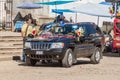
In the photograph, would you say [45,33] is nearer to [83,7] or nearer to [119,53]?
[119,53]

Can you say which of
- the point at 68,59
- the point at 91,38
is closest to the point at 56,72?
the point at 68,59

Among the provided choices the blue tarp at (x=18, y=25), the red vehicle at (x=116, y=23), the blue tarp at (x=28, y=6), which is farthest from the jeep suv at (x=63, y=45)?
the blue tarp at (x=18, y=25)

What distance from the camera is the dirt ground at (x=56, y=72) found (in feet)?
48.8

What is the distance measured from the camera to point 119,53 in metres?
25.2

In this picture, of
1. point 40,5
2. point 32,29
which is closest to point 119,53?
point 32,29

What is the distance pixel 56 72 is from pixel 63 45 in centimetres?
159

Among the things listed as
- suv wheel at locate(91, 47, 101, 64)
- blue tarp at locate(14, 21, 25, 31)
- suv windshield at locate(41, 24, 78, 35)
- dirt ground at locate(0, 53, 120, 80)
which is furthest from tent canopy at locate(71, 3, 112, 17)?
dirt ground at locate(0, 53, 120, 80)

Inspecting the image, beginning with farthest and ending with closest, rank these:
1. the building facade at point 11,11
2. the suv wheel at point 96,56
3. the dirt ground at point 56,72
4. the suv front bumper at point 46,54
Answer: the building facade at point 11,11 < the suv wheel at point 96,56 < the suv front bumper at point 46,54 < the dirt ground at point 56,72

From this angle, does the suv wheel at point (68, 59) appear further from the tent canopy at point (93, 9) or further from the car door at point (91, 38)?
the tent canopy at point (93, 9)

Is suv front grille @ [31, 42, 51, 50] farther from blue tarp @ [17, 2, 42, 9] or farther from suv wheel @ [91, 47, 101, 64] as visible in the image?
blue tarp @ [17, 2, 42, 9]

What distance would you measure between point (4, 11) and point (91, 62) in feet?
47.1

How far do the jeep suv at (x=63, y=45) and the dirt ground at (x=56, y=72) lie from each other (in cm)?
42

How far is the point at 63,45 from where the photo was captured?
57.6 feet

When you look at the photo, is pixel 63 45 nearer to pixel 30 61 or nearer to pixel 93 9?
pixel 30 61
